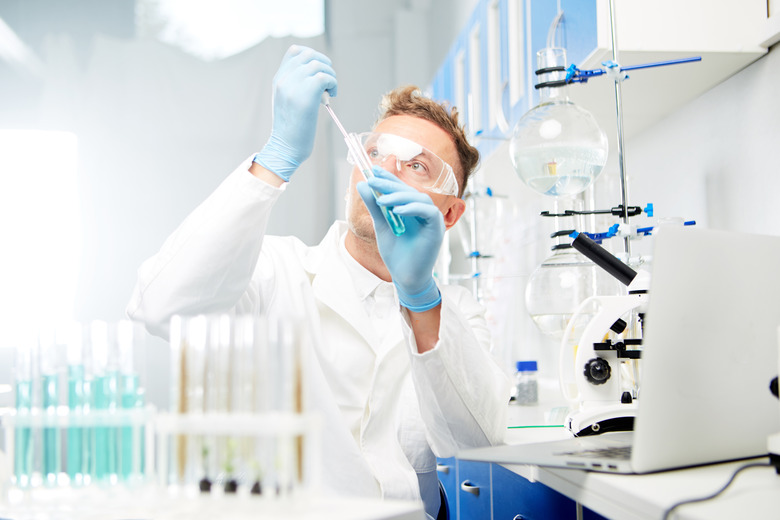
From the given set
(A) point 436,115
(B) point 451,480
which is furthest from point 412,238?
(B) point 451,480

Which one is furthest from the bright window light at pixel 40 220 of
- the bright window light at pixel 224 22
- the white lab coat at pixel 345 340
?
the white lab coat at pixel 345 340

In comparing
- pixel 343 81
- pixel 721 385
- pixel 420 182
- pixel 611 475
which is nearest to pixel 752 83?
pixel 420 182

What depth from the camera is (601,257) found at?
1.25 metres

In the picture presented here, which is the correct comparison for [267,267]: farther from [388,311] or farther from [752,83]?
[752,83]

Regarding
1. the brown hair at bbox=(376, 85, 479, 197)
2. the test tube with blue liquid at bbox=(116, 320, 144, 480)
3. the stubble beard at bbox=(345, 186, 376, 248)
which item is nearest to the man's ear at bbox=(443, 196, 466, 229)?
the brown hair at bbox=(376, 85, 479, 197)

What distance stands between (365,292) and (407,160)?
345 millimetres

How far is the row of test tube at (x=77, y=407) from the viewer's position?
71 centimetres

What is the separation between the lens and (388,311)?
5.50ft

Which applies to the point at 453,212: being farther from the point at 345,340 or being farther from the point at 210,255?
the point at 210,255

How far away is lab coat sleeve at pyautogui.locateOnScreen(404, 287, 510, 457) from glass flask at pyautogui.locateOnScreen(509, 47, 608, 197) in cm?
48

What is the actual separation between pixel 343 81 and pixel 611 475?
10.9 ft

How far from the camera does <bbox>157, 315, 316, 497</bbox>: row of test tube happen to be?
65 centimetres

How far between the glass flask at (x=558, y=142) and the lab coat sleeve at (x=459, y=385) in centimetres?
48

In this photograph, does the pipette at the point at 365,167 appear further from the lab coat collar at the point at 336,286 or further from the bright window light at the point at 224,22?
the bright window light at the point at 224,22
